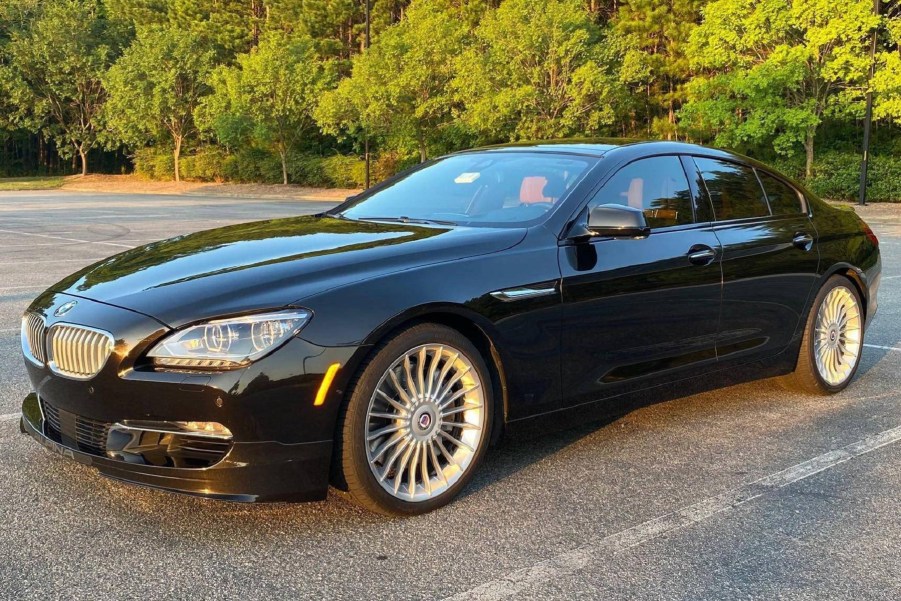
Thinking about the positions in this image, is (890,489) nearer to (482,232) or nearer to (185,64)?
(482,232)

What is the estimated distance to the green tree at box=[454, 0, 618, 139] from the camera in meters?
31.8

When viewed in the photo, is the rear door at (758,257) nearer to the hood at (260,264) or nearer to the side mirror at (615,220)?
the side mirror at (615,220)

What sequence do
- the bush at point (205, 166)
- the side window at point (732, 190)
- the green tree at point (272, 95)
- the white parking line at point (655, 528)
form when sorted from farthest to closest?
1. the bush at point (205, 166)
2. the green tree at point (272, 95)
3. the side window at point (732, 190)
4. the white parking line at point (655, 528)

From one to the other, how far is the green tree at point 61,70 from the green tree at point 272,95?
14136 mm

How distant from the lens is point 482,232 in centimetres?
411

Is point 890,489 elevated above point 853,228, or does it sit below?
below

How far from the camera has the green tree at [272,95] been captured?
134 feet

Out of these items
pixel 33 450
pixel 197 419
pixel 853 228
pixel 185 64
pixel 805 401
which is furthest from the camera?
pixel 185 64

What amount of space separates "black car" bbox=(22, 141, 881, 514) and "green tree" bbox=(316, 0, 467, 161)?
100ft

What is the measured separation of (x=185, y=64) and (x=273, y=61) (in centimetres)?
819

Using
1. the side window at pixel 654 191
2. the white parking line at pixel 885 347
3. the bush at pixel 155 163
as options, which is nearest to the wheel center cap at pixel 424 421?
the side window at pixel 654 191

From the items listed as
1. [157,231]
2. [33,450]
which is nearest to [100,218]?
[157,231]

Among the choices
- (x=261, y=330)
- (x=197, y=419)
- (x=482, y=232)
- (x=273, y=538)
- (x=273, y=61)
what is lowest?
(x=273, y=538)

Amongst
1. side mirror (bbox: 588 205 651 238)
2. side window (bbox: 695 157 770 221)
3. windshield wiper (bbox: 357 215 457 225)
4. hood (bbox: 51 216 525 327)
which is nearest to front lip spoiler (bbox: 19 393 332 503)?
hood (bbox: 51 216 525 327)
